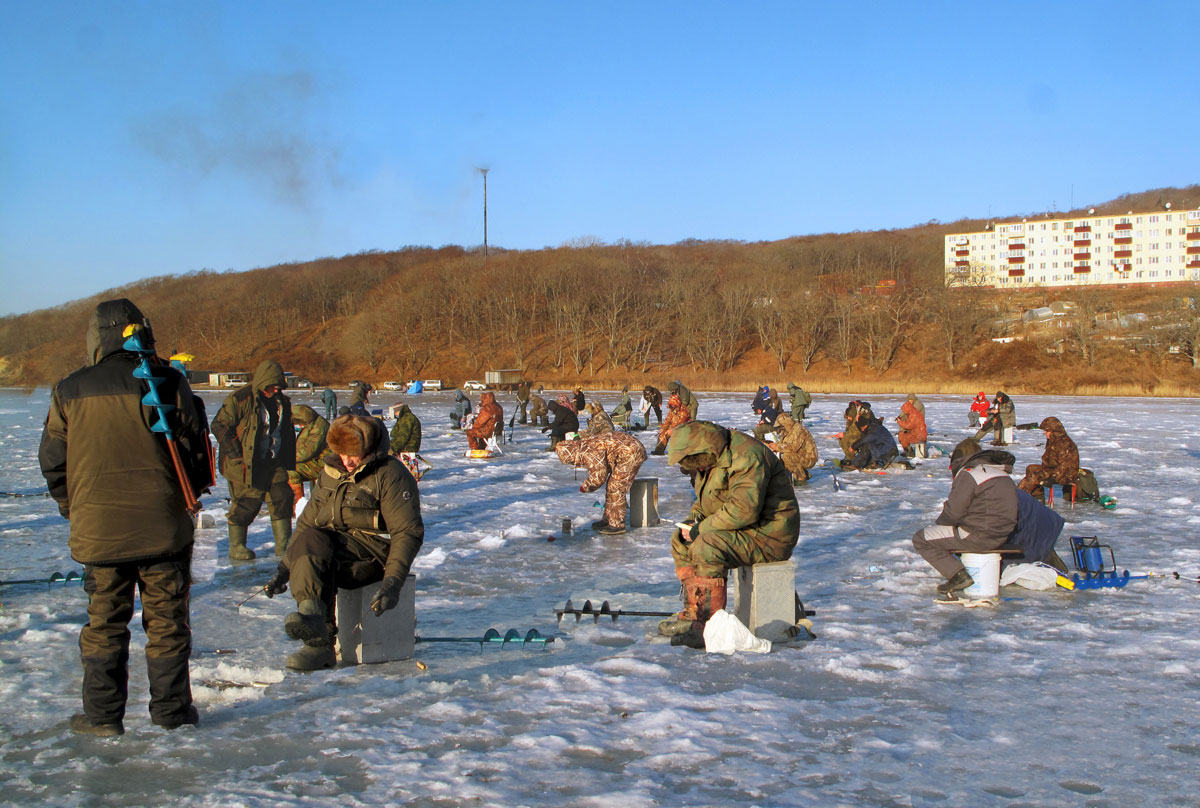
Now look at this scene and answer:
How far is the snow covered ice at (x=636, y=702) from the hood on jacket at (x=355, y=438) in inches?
50.6

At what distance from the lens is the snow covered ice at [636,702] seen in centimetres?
401

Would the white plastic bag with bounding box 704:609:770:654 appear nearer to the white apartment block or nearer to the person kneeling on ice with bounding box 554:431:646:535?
the person kneeling on ice with bounding box 554:431:646:535

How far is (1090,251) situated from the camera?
106875mm

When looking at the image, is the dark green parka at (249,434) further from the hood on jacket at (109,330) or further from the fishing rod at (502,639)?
the hood on jacket at (109,330)

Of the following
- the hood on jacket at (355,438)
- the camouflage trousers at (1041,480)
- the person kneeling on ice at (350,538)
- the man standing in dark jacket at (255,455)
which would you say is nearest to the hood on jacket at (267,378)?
the man standing in dark jacket at (255,455)

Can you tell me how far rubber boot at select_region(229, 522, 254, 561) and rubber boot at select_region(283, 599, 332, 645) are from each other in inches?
159

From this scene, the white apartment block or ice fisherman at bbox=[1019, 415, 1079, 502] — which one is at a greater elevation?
the white apartment block

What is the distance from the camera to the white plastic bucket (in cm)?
723

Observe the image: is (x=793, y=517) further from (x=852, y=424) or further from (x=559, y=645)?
(x=852, y=424)

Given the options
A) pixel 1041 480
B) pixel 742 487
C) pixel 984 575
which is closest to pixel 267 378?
pixel 742 487

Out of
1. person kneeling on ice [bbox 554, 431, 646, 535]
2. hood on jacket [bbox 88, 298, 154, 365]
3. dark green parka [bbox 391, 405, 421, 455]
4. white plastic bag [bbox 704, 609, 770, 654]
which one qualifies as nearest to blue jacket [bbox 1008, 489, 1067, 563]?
white plastic bag [bbox 704, 609, 770, 654]

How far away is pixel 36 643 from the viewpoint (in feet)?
20.1

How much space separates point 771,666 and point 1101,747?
179 cm

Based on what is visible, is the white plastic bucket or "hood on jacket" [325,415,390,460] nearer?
"hood on jacket" [325,415,390,460]
